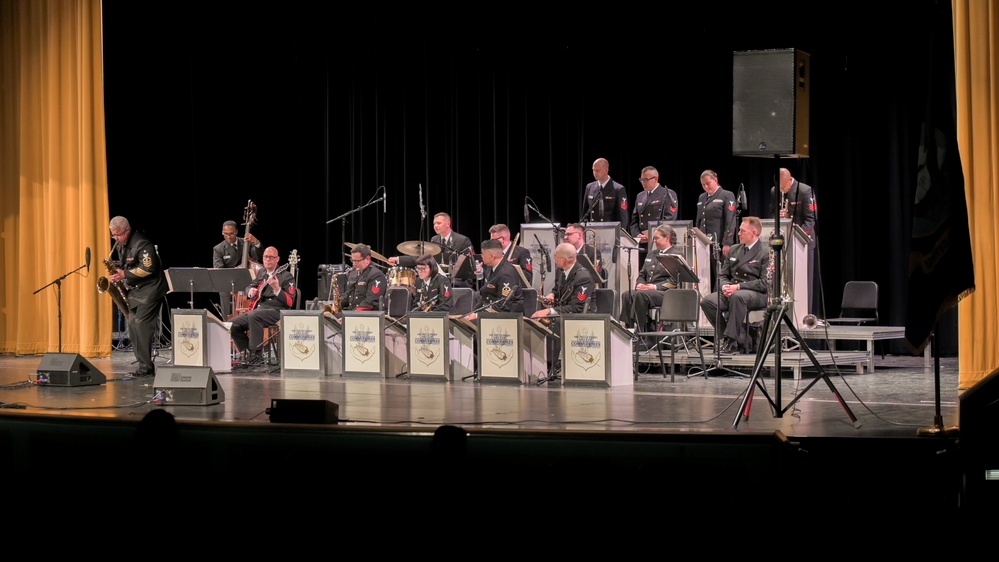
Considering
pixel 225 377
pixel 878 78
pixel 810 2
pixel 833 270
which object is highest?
pixel 810 2

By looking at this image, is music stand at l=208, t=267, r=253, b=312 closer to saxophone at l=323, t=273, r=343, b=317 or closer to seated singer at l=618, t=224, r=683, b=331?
saxophone at l=323, t=273, r=343, b=317

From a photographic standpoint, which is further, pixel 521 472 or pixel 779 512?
pixel 521 472

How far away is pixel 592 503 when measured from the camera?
3.71 meters

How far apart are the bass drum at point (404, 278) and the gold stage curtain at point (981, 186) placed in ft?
20.6

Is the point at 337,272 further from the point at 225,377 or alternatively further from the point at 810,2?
the point at 810,2

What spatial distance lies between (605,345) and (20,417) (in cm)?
558

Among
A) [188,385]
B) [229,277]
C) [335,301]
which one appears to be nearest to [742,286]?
[335,301]

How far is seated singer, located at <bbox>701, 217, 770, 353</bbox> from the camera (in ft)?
37.7

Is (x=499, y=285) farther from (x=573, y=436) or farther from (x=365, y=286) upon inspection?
(x=573, y=436)

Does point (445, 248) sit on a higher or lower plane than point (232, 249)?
lower

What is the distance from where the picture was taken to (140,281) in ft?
36.6

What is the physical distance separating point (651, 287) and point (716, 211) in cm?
127

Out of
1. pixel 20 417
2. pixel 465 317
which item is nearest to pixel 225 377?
pixel 465 317

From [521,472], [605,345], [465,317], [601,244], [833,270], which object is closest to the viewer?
[521,472]
